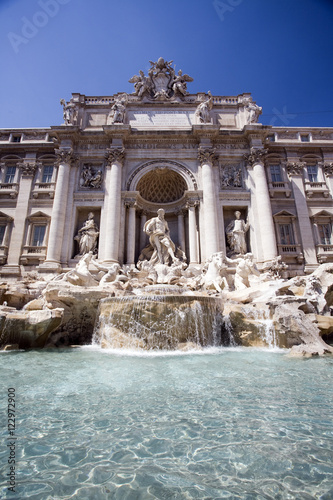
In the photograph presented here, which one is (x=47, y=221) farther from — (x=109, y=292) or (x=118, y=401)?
(x=118, y=401)

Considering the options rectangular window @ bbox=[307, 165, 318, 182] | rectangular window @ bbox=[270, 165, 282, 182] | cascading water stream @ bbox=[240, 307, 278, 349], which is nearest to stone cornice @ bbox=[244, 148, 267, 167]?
rectangular window @ bbox=[270, 165, 282, 182]

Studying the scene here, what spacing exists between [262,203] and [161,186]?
7.37 m

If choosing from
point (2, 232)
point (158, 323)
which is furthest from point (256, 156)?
point (2, 232)

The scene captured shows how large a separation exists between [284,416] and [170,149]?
18.3m

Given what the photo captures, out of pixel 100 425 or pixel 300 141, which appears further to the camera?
pixel 300 141

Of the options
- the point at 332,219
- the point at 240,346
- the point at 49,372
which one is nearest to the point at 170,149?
the point at 332,219

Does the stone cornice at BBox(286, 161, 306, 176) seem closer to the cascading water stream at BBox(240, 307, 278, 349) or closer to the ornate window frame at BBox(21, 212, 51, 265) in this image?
the cascading water stream at BBox(240, 307, 278, 349)

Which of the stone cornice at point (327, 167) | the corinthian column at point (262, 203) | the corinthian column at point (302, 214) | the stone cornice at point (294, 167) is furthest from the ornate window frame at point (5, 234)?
the stone cornice at point (327, 167)

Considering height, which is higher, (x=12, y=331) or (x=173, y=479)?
(x=12, y=331)

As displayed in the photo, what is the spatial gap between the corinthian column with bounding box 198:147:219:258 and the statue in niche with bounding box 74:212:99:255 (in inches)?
282

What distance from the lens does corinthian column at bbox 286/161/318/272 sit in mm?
17341

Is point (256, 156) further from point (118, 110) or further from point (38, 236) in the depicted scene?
point (38, 236)

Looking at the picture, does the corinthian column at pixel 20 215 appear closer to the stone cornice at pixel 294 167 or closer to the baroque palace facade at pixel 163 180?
the baroque palace facade at pixel 163 180

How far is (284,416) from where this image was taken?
2.93 m
